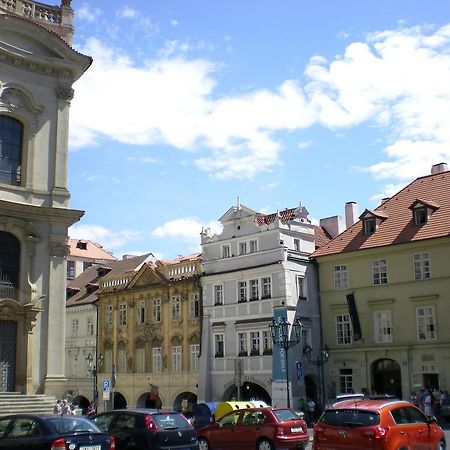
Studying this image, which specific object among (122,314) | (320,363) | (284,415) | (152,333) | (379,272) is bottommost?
(284,415)

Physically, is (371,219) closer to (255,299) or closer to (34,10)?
(255,299)

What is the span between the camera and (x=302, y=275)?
44.9 meters

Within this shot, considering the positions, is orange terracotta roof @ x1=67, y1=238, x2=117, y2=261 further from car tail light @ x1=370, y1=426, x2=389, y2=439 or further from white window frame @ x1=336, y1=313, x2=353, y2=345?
car tail light @ x1=370, y1=426, x2=389, y2=439

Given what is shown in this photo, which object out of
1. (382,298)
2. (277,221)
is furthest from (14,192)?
(382,298)

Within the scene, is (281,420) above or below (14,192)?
below

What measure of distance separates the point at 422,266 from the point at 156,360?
2082 centimetres

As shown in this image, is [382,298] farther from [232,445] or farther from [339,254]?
[232,445]

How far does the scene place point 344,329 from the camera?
143 feet

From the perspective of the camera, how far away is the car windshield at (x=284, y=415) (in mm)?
20867

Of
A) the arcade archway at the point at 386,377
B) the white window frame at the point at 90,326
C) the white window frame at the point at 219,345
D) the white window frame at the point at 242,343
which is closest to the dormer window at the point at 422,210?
the arcade archway at the point at 386,377

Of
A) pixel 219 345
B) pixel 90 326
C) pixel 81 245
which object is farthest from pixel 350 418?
pixel 81 245

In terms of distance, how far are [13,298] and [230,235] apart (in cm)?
2162

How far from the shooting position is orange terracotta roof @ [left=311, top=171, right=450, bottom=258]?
4072 centimetres

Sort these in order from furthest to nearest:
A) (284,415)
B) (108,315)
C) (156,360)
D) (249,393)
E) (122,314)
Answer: (108,315) → (122,314) → (156,360) → (249,393) → (284,415)
